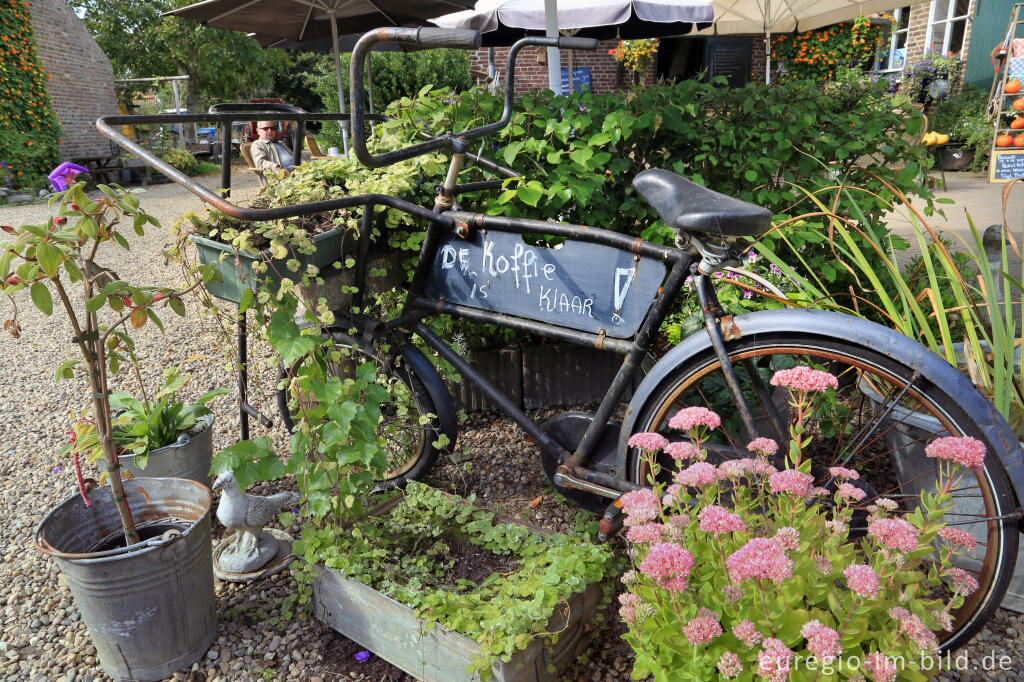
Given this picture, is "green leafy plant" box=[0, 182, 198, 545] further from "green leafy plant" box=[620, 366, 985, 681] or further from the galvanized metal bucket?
"green leafy plant" box=[620, 366, 985, 681]

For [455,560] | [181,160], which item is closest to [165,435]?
[455,560]

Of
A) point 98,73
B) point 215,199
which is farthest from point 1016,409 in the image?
point 98,73

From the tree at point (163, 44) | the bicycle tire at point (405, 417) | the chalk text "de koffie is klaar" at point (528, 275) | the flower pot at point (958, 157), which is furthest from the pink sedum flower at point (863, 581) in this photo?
the tree at point (163, 44)

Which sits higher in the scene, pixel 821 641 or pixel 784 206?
pixel 784 206

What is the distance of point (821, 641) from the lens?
991mm

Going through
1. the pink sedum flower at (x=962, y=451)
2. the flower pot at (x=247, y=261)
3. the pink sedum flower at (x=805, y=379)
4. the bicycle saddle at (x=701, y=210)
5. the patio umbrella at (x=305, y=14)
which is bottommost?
the pink sedum flower at (x=962, y=451)

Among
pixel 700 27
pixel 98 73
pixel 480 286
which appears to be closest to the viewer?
pixel 480 286

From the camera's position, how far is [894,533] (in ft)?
3.68

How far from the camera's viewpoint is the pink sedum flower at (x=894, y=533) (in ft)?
3.61

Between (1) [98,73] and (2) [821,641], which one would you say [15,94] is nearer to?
(1) [98,73]

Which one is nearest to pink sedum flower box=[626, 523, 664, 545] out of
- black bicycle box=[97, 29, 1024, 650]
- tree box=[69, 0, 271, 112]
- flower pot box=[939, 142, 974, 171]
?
black bicycle box=[97, 29, 1024, 650]

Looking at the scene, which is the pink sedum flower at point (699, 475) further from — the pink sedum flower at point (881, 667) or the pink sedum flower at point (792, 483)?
the pink sedum flower at point (881, 667)

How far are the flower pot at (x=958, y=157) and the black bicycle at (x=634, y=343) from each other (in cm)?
1037

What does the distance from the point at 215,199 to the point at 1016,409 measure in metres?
2.25
